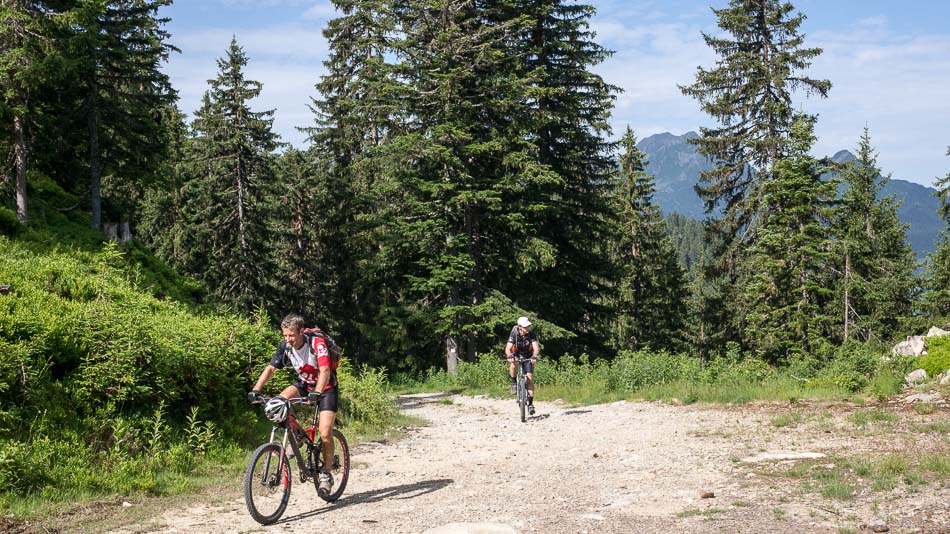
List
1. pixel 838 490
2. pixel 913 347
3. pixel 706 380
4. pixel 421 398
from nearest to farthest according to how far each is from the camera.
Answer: pixel 838 490
pixel 706 380
pixel 913 347
pixel 421 398

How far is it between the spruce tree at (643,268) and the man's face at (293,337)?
30.1 meters

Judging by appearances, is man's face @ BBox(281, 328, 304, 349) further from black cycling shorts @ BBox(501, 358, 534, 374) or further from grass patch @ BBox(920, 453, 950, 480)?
black cycling shorts @ BBox(501, 358, 534, 374)

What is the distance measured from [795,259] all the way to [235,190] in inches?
1003

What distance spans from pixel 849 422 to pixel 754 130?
20.9m

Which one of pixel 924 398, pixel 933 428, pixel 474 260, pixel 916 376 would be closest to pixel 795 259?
pixel 916 376

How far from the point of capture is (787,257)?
2377 centimetres

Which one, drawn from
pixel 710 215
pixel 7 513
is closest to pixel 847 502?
pixel 7 513

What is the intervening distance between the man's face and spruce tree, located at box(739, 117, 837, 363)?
20292mm

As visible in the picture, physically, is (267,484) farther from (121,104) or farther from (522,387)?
(121,104)

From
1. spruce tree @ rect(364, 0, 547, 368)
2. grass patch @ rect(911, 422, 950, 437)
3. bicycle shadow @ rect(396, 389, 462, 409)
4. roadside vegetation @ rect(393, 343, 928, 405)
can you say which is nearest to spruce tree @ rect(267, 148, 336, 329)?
spruce tree @ rect(364, 0, 547, 368)

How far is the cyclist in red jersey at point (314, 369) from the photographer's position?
7164 mm

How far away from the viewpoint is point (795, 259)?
23.9 meters

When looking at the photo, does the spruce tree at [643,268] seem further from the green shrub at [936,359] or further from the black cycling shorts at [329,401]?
the black cycling shorts at [329,401]

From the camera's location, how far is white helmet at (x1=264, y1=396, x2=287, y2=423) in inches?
268
